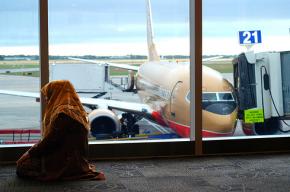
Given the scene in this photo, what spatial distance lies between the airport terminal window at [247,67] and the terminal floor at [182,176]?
475mm

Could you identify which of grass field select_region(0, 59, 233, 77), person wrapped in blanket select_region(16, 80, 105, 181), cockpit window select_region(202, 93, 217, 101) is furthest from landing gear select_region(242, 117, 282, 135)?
person wrapped in blanket select_region(16, 80, 105, 181)

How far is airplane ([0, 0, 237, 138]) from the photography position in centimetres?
555

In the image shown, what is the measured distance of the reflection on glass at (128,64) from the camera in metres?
5.41

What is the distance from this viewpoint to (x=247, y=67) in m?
5.80

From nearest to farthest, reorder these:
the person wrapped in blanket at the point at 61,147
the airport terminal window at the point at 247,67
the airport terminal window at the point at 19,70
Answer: the person wrapped in blanket at the point at 61,147
the airport terminal window at the point at 19,70
the airport terminal window at the point at 247,67

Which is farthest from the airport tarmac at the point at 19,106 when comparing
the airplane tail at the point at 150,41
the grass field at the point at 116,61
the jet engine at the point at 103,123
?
the airplane tail at the point at 150,41

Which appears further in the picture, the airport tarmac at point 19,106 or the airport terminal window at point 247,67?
the airport terminal window at point 247,67

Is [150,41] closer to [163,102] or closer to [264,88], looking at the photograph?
[163,102]

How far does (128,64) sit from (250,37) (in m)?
1.49

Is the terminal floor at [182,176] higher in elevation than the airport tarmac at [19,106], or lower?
lower

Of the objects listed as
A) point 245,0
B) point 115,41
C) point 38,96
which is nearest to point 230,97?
point 245,0

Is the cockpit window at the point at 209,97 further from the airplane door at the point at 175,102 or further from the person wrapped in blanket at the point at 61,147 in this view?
the person wrapped in blanket at the point at 61,147

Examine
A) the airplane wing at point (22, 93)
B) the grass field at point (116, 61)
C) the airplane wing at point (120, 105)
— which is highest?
the grass field at point (116, 61)

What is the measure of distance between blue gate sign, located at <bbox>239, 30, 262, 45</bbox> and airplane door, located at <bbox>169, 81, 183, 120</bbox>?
36.1 inches
